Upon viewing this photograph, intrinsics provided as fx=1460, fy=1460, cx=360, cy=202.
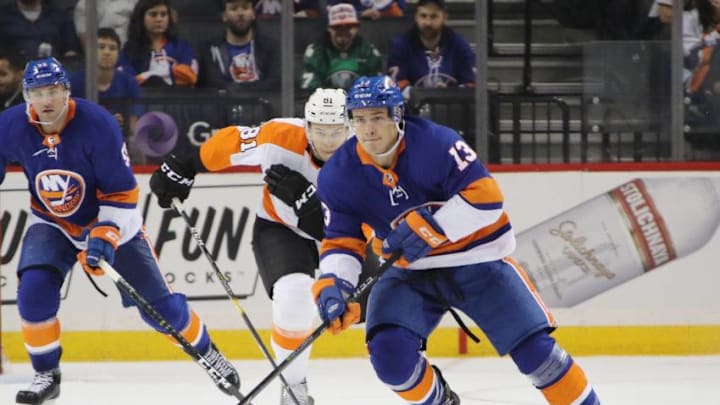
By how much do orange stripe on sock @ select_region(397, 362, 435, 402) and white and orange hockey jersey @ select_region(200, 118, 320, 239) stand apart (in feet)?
3.89

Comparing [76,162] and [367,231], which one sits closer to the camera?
[367,231]

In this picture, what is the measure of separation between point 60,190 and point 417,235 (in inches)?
64.6

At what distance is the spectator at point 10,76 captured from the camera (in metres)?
6.96

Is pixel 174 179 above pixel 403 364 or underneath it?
above

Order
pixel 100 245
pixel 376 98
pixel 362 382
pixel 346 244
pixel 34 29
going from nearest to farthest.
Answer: pixel 376 98 < pixel 346 244 < pixel 100 245 < pixel 362 382 < pixel 34 29

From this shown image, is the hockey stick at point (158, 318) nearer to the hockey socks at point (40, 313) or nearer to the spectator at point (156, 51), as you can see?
the hockey socks at point (40, 313)

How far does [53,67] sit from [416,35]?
2552 millimetres

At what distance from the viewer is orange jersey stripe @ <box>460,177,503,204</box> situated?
3.94 metres

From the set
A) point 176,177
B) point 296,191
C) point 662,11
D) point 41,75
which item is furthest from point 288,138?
point 662,11

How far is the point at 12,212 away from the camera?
23.0ft

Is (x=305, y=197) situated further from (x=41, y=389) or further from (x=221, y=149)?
(x=41, y=389)

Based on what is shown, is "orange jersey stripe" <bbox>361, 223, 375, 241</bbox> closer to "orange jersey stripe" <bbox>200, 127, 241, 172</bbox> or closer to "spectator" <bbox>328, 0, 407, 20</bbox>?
"orange jersey stripe" <bbox>200, 127, 241, 172</bbox>

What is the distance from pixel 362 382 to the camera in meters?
6.32

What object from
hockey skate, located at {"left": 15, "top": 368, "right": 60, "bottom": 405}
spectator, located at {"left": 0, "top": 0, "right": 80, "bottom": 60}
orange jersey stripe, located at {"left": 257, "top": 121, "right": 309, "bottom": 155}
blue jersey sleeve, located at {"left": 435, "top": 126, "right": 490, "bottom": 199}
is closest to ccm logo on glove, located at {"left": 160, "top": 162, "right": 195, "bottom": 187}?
orange jersey stripe, located at {"left": 257, "top": 121, "right": 309, "bottom": 155}
